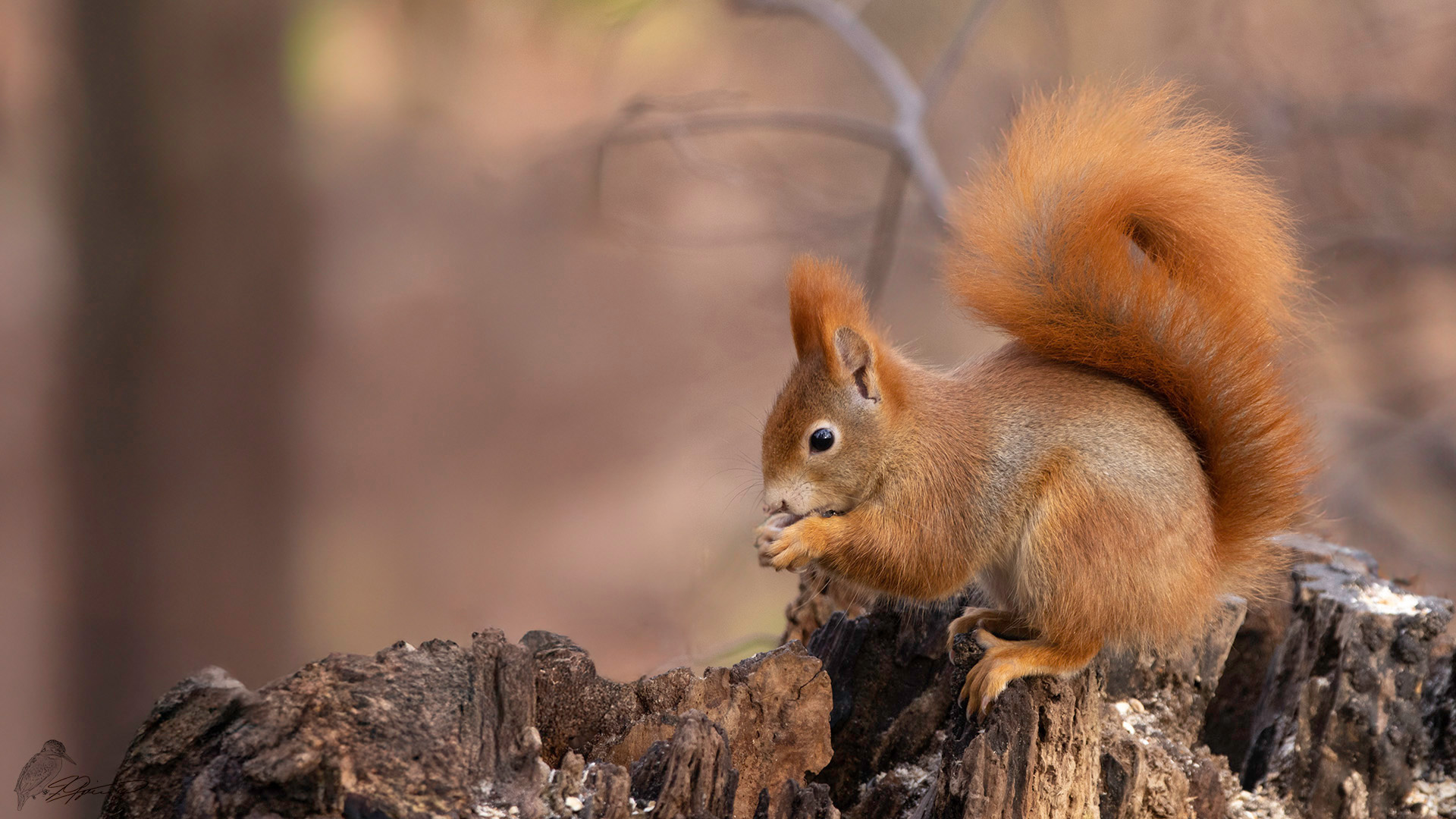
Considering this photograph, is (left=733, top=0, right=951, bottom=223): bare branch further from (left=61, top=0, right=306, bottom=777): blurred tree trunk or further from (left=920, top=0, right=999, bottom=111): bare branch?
(left=61, top=0, right=306, bottom=777): blurred tree trunk

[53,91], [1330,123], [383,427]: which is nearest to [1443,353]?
[1330,123]

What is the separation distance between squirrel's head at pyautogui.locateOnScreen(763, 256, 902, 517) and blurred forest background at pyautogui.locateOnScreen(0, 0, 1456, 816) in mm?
90

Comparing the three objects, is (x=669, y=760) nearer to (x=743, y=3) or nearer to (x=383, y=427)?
(x=383, y=427)

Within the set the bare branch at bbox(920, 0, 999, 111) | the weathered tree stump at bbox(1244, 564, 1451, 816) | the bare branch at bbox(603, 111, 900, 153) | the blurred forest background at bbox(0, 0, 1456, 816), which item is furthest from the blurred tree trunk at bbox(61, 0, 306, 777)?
the weathered tree stump at bbox(1244, 564, 1451, 816)

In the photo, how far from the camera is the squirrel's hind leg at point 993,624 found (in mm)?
1129

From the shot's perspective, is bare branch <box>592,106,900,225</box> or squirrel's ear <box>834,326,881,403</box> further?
bare branch <box>592,106,900,225</box>

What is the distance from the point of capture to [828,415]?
1050 mm

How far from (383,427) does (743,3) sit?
1020mm

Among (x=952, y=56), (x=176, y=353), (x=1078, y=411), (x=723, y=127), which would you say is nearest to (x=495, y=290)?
(x=723, y=127)

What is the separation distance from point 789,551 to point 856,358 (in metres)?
0.22

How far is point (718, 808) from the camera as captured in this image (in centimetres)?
78

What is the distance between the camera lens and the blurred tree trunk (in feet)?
3.94

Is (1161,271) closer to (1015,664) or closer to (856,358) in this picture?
(856,358)

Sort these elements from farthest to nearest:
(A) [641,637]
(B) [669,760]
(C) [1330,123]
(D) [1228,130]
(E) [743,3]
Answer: (C) [1330,123], (E) [743,3], (A) [641,637], (D) [1228,130], (B) [669,760]
